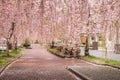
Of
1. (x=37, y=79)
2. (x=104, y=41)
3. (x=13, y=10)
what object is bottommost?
(x=37, y=79)

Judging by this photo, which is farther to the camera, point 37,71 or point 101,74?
point 37,71

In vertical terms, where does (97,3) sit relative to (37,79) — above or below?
above

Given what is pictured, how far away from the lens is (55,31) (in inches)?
2662

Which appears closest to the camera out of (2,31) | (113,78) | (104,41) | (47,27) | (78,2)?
(113,78)

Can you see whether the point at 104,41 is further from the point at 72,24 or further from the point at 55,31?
the point at 55,31

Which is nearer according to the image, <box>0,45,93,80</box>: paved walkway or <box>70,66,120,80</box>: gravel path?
<box>70,66,120,80</box>: gravel path

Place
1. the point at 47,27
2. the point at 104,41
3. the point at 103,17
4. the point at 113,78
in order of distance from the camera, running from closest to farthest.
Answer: the point at 113,78
the point at 103,17
the point at 104,41
the point at 47,27

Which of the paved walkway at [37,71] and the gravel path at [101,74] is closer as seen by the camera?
the gravel path at [101,74]

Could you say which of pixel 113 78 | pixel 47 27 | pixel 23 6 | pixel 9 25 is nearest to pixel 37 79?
pixel 113 78

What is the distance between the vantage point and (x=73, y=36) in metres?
39.4

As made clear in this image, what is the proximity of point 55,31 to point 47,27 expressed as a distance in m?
3.35

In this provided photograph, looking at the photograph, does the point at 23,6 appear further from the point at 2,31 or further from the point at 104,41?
the point at 104,41

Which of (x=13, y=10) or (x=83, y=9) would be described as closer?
(x=13, y=10)

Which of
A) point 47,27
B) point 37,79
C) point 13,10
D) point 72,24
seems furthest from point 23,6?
point 47,27
